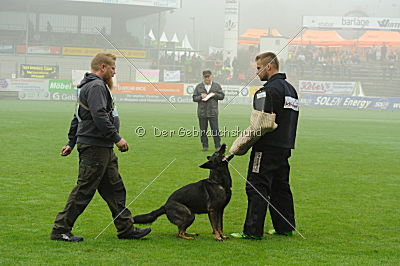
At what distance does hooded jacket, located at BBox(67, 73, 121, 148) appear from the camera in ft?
19.6

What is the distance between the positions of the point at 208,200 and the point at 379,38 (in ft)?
194

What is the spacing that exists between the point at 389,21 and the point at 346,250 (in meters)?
64.2

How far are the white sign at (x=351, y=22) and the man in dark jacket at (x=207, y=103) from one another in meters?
46.6

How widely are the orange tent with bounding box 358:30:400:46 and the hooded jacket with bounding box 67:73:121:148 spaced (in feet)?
185

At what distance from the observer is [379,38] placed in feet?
202

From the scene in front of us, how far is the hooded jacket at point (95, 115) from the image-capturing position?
5.96 m

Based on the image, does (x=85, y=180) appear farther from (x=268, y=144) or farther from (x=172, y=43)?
(x=172, y=43)

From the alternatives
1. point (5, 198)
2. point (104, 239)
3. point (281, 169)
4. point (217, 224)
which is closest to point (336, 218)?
point (281, 169)

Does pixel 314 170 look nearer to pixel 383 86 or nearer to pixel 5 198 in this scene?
pixel 5 198

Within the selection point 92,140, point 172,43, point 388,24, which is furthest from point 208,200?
point 388,24

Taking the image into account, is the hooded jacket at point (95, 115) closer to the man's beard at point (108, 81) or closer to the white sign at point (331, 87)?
the man's beard at point (108, 81)

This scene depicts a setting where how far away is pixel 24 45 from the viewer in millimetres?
52219

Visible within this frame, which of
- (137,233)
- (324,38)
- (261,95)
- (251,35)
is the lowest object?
(137,233)

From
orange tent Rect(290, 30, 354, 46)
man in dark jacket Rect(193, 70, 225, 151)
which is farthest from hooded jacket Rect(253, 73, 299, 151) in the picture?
orange tent Rect(290, 30, 354, 46)
